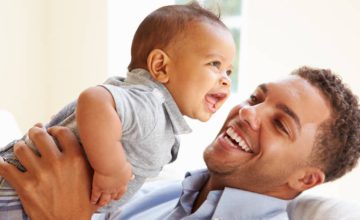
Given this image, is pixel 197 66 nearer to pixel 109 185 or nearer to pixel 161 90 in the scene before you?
pixel 161 90

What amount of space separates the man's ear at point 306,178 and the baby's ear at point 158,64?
23.8 inches

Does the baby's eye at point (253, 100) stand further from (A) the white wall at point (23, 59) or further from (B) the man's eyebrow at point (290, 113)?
(A) the white wall at point (23, 59)

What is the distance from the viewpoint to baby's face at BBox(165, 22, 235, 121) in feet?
3.87

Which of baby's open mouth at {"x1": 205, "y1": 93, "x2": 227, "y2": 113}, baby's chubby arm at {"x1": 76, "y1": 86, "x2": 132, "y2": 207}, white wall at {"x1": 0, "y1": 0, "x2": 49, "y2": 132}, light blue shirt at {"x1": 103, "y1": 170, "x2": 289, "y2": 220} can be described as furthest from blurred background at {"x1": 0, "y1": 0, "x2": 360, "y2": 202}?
baby's chubby arm at {"x1": 76, "y1": 86, "x2": 132, "y2": 207}

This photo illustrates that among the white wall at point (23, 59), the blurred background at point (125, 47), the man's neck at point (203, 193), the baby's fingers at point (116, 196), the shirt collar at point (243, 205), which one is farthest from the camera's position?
the white wall at point (23, 59)

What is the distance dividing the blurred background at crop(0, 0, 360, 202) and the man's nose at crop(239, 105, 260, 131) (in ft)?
3.78

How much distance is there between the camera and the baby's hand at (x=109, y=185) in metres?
1.06

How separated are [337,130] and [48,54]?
246 cm

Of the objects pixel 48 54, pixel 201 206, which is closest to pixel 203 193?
pixel 201 206

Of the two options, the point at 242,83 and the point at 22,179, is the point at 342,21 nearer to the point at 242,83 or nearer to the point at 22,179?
the point at 242,83

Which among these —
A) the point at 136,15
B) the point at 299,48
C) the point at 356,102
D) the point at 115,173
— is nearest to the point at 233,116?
the point at 356,102

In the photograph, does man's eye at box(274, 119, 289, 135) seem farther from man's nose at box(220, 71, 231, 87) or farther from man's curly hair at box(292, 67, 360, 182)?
man's nose at box(220, 71, 231, 87)

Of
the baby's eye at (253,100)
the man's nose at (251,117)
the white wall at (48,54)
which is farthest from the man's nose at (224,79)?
the white wall at (48,54)

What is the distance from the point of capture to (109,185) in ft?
3.55
